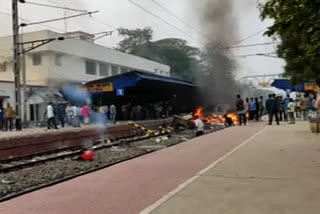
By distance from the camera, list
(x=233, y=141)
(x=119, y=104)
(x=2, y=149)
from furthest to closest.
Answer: (x=119, y=104) < (x=233, y=141) < (x=2, y=149)

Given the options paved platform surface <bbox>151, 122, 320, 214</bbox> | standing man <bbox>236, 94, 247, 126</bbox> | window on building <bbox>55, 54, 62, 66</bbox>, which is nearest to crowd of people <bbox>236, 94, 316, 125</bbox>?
standing man <bbox>236, 94, 247, 126</bbox>

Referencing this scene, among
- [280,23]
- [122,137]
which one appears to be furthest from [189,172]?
[122,137]

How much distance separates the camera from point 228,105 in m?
32.8

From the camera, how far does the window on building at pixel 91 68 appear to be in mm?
53331

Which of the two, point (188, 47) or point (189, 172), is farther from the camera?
point (188, 47)

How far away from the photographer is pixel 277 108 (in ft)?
86.5

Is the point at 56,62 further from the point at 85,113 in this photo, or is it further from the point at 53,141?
the point at 53,141

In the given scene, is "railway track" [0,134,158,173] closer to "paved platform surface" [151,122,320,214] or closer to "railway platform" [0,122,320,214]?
"railway platform" [0,122,320,214]

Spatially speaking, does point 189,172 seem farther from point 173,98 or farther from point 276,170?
point 173,98

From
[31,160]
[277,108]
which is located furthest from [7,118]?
[277,108]

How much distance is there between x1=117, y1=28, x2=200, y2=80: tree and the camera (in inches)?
2986

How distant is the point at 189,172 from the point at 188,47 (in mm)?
68621

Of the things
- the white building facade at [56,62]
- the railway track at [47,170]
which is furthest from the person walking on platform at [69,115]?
the railway track at [47,170]

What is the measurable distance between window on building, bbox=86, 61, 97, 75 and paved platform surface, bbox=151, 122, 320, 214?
41742mm
